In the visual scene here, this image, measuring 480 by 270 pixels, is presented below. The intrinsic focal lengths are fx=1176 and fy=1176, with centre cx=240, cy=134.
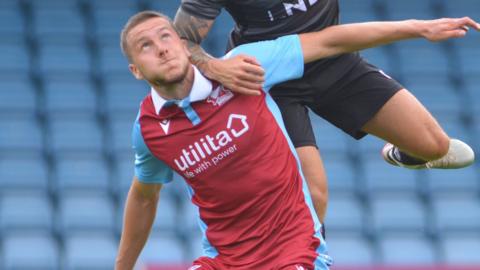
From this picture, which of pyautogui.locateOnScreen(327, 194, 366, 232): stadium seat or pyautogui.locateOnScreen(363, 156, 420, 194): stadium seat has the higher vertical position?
pyautogui.locateOnScreen(363, 156, 420, 194): stadium seat

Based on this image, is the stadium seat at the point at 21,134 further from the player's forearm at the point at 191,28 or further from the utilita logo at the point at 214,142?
the utilita logo at the point at 214,142

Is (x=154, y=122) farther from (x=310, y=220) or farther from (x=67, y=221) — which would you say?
(x=67, y=221)

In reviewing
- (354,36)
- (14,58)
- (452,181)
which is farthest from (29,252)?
(354,36)

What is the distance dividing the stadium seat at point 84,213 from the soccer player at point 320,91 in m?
3.81

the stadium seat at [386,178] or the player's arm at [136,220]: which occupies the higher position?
the stadium seat at [386,178]

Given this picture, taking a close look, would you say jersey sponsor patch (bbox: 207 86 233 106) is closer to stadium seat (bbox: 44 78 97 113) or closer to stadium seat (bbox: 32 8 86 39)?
stadium seat (bbox: 44 78 97 113)

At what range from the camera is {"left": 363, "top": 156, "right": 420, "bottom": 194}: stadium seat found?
29.5 ft

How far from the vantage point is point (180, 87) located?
4211mm

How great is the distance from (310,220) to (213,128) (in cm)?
49

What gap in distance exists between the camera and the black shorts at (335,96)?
4.58 metres

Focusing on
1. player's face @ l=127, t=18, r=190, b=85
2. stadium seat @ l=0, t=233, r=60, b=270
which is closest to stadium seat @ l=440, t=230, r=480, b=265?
stadium seat @ l=0, t=233, r=60, b=270

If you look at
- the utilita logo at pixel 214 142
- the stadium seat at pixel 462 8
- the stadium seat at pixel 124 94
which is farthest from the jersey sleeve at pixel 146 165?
the stadium seat at pixel 462 8

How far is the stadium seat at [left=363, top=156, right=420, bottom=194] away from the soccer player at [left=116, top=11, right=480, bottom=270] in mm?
4744

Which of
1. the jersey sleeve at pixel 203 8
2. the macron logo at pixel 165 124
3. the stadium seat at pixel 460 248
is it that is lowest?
the stadium seat at pixel 460 248
